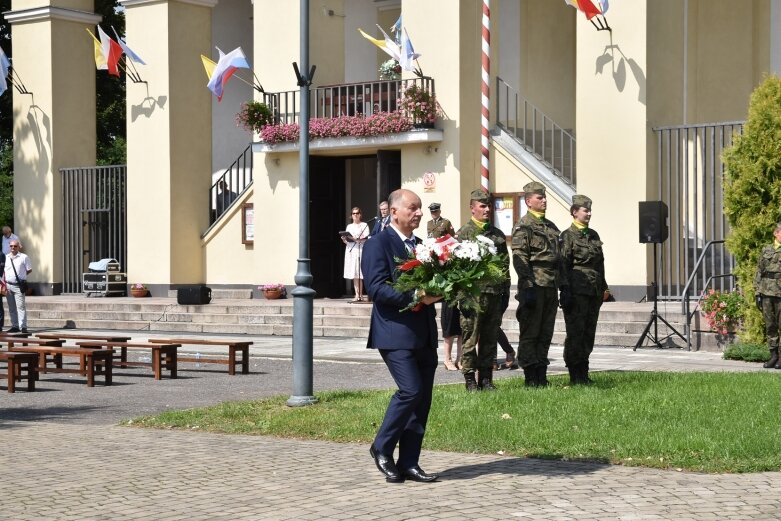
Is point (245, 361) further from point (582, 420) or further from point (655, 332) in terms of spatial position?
point (582, 420)

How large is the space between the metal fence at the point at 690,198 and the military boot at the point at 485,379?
9.55 metres

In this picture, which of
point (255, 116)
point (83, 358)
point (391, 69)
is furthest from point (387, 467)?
point (391, 69)

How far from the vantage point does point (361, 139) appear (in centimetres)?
2558

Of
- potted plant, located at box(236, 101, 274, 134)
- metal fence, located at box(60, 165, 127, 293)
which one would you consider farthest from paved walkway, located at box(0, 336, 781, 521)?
metal fence, located at box(60, 165, 127, 293)

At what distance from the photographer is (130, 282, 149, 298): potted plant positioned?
28.9 m

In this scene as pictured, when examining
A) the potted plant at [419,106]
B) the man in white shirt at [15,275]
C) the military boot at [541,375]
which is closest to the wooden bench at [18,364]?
the military boot at [541,375]

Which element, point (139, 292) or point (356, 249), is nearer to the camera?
point (356, 249)

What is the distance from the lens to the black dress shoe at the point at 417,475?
854 centimetres

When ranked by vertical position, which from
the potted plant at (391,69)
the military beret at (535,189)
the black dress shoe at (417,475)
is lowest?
the black dress shoe at (417,475)

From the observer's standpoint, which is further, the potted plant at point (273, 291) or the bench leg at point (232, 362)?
the potted plant at point (273, 291)

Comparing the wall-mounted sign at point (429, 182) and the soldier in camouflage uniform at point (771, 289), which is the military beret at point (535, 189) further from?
the wall-mounted sign at point (429, 182)

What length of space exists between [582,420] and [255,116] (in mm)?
17158

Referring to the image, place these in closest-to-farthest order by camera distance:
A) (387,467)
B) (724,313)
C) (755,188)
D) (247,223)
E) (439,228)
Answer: (387,467), (439,228), (755,188), (724,313), (247,223)

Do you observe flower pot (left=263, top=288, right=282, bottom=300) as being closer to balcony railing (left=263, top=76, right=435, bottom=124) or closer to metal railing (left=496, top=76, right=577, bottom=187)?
balcony railing (left=263, top=76, right=435, bottom=124)
